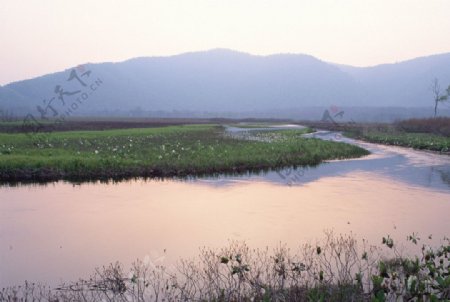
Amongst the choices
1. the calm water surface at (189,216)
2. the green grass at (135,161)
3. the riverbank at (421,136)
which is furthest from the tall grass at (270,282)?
the riverbank at (421,136)

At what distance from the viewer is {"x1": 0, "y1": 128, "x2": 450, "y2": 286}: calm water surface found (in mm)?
13672

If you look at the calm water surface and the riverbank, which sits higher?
the riverbank

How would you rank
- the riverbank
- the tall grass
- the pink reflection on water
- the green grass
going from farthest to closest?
the riverbank < the green grass < the pink reflection on water < the tall grass

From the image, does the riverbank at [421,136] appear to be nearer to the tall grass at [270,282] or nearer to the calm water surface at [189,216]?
the calm water surface at [189,216]

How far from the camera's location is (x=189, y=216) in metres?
18.3

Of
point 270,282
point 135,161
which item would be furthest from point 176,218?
point 135,161

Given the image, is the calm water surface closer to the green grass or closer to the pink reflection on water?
the pink reflection on water

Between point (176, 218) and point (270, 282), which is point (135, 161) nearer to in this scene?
point (176, 218)

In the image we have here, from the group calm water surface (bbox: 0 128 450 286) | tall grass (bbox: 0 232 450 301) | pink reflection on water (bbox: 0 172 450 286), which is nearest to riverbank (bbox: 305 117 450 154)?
calm water surface (bbox: 0 128 450 286)

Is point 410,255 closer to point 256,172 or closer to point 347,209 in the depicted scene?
point 347,209

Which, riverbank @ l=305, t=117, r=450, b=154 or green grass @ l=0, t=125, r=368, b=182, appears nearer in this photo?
green grass @ l=0, t=125, r=368, b=182

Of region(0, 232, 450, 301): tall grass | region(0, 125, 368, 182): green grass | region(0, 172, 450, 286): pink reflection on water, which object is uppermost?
region(0, 125, 368, 182): green grass

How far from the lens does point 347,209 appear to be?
1977 cm

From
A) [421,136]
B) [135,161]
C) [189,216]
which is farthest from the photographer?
[421,136]
